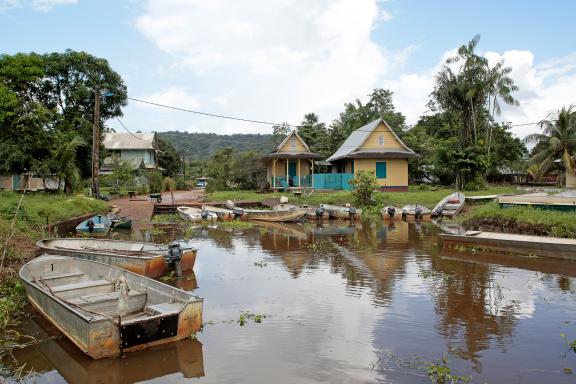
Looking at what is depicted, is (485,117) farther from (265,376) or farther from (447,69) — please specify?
(265,376)

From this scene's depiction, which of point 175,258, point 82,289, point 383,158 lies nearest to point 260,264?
point 175,258

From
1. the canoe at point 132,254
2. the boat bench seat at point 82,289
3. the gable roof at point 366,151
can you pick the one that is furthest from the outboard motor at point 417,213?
the boat bench seat at point 82,289

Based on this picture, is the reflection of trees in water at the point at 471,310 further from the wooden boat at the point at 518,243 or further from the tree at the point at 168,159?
the tree at the point at 168,159

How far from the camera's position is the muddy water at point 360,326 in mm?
6511

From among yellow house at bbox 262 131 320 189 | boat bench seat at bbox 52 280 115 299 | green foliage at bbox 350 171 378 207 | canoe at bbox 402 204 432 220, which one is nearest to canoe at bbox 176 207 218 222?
green foliage at bbox 350 171 378 207

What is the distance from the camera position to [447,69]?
119ft

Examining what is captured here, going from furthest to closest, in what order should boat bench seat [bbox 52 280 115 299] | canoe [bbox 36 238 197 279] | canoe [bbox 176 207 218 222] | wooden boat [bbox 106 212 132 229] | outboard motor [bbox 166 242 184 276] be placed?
1. canoe [bbox 176 207 218 222]
2. wooden boat [bbox 106 212 132 229]
3. outboard motor [bbox 166 242 184 276]
4. canoe [bbox 36 238 197 279]
5. boat bench seat [bbox 52 280 115 299]

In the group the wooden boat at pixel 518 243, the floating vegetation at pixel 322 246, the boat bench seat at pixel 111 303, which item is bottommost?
the floating vegetation at pixel 322 246

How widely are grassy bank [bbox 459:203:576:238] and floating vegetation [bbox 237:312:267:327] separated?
11.3 m

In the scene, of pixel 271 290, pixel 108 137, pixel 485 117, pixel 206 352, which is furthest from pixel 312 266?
pixel 108 137

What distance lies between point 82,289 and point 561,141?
36.1m

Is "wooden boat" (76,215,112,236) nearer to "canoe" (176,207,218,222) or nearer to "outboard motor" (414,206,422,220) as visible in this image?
"canoe" (176,207,218,222)

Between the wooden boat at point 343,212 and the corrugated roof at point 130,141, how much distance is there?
3061cm

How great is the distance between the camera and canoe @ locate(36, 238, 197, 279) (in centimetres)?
1145
